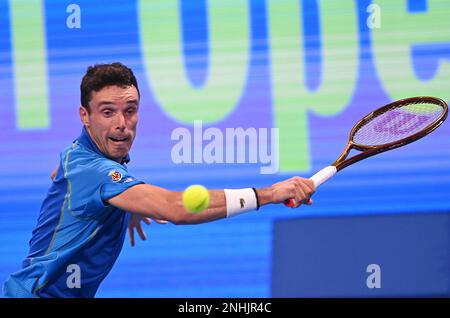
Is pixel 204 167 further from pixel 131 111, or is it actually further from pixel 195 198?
pixel 195 198

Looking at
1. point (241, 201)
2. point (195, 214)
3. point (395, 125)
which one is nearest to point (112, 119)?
point (195, 214)

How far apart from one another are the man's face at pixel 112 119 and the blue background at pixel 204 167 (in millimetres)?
333

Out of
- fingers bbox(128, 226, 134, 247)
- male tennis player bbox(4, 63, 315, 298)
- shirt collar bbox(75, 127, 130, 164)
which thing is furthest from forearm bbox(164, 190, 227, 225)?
fingers bbox(128, 226, 134, 247)

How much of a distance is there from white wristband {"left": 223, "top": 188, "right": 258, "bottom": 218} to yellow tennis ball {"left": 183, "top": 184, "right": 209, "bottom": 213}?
8.9 inches

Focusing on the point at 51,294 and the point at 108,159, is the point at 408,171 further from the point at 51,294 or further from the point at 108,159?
the point at 51,294

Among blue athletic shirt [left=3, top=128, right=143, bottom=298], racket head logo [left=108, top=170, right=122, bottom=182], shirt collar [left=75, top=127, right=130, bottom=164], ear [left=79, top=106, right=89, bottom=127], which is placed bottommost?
blue athletic shirt [left=3, top=128, right=143, bottom=298]

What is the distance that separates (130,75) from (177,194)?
2.82ft

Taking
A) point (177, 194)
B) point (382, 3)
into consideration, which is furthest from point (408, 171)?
point (177, 194)

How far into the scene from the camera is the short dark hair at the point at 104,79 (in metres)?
4.72

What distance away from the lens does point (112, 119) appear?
468cm

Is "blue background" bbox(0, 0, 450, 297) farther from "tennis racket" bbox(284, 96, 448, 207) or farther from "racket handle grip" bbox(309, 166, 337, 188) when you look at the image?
"racket handle grip" bbox(309, 166, 337, 188)

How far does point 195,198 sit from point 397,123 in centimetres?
134

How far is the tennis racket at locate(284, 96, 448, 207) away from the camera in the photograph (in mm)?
4676

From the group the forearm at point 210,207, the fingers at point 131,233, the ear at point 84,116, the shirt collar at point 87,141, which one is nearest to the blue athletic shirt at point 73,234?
the shirt collar at point 87,141
